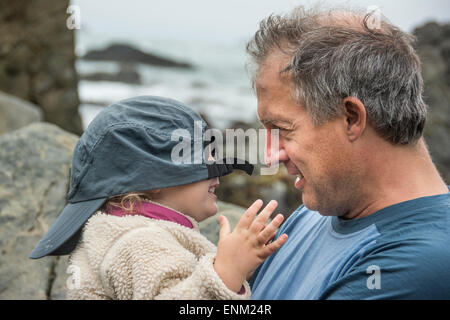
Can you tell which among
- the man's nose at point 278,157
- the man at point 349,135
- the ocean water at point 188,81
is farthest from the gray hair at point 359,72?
the ocean water at point 188,81

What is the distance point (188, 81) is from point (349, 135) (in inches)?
672

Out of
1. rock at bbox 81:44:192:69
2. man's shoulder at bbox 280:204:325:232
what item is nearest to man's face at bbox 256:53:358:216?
man's shoulder at bbox 280:204:325:232

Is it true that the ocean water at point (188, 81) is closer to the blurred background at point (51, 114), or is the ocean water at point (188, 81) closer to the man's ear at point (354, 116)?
the blurred background at point (51, 114)

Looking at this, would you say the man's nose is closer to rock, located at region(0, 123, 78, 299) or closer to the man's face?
the man's face

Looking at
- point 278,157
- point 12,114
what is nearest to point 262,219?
point 278,157

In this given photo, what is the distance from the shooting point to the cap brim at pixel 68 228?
177cm

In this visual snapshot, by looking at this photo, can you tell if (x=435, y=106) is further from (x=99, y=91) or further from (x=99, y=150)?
(x=99, y=150)

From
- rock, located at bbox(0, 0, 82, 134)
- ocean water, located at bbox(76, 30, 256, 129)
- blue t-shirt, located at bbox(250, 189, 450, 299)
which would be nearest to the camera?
blue t-shirt, located at bbox(250, 189, 450, 299)

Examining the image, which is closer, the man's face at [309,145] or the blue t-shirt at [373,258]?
the blue t-shirt at [373,258]

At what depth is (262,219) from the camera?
158 centimetres

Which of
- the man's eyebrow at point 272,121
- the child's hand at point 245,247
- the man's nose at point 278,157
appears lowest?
the child's hand at point 245,247

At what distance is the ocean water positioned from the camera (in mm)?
14398
